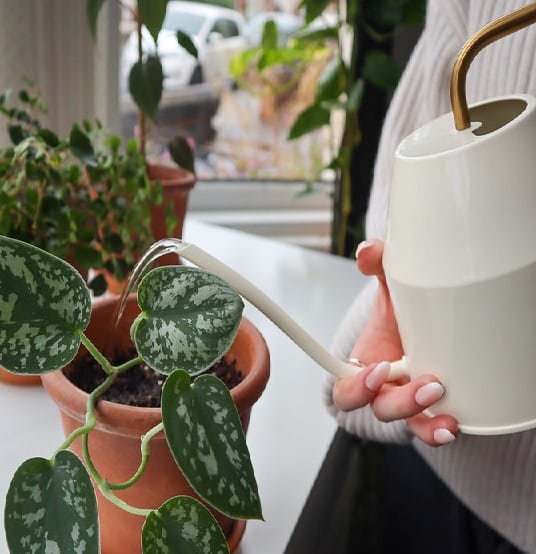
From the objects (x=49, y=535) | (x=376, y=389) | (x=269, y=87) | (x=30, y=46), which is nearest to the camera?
(x=49, y=535)

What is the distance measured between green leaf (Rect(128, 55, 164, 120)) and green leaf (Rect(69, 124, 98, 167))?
0.41 ft

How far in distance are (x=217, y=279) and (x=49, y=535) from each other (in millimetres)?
137

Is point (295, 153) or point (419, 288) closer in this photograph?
point (419, 288)

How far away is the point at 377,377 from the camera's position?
42cm

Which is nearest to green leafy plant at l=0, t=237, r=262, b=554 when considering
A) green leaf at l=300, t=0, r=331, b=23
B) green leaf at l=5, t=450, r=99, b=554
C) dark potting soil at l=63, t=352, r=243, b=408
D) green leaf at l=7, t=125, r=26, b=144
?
Answer: green leaf at l=5, t=450, r=99, b=554

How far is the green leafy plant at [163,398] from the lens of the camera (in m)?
0.30

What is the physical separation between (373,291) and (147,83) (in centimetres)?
33

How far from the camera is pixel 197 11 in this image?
4.41 ft

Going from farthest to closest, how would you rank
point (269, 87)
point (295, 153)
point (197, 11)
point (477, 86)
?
point (295, 153) < point (269, 87) < point (197, 11) < point (477, 86)

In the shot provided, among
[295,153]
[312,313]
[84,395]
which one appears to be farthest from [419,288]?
[295,153]

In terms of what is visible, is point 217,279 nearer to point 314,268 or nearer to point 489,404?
point 489,404

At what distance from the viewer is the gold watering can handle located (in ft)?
1.06

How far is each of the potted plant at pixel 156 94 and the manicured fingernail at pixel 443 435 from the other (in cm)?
40

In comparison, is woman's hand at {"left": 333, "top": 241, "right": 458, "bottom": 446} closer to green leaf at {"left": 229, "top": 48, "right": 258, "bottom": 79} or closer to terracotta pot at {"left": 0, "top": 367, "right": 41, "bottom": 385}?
terracotta pot at {"left": 0, "top": 367, "right": 41, "bottom": 385}
